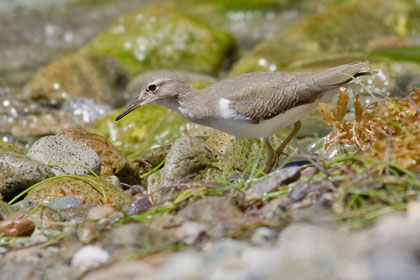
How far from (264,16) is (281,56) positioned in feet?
16.2

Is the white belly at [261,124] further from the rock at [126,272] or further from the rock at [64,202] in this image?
the rock at [126,272]

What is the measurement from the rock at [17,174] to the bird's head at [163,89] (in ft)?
4.01

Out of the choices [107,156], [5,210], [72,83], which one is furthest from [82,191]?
[72,83]

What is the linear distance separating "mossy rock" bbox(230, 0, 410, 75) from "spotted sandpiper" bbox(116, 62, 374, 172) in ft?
12.6

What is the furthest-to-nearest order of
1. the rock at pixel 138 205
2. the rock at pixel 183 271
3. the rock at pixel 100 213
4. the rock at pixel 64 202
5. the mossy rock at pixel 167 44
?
the mossy rock at pixel 167 44 → the rock at pixel 64 202 → the rock at pixel 138 205 → the rock at pixel 100 213 → the rock at pixel 183 271

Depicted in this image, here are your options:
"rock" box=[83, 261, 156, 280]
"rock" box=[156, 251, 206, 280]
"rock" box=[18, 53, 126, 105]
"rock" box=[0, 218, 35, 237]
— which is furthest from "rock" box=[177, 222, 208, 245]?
"rock" box=[18, 53, 126, 105]

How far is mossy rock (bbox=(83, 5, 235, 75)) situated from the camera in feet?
43.0

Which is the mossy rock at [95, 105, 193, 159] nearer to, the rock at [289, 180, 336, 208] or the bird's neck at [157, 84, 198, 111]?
the bird's neck at [157, 84, 198, 111]

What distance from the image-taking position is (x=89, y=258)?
4793 mm

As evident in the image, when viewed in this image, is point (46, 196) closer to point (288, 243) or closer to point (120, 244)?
point (120, 244)

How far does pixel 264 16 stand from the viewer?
16.7 meters

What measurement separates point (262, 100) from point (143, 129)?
148 inches

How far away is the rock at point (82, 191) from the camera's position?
661 centimetres

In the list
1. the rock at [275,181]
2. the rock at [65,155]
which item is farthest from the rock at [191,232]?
the rock at [65,155]
